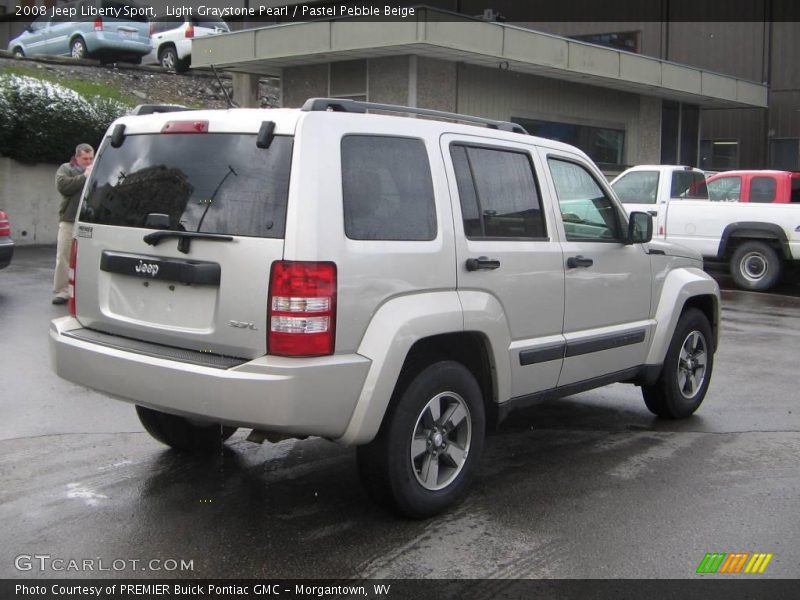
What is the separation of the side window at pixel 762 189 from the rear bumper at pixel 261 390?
40.9 ft

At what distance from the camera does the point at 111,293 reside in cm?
457

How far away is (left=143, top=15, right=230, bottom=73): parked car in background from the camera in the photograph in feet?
75.6

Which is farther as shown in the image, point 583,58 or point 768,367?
point 583,58

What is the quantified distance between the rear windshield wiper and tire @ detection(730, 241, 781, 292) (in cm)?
1235

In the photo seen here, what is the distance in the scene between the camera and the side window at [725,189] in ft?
49.1

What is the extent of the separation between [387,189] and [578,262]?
1526 millimetres

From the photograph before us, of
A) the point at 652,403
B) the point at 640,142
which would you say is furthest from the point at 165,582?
the point at 640,142

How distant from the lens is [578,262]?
532cm

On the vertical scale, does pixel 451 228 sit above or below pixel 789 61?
below

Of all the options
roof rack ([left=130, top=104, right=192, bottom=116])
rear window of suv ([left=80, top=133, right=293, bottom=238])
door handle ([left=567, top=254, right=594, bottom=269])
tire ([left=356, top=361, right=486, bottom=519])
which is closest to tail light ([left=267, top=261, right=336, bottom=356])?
rear window of suv ([left=80, top=133, right=293, bottom=238])

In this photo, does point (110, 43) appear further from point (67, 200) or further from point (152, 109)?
point (152, 109)

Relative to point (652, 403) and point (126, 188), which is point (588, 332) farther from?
point (126, 188)

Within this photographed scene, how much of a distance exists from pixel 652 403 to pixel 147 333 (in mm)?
3781

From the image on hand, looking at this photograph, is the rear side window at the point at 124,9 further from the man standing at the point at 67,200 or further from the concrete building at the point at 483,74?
the man standing at the point at 67,200
